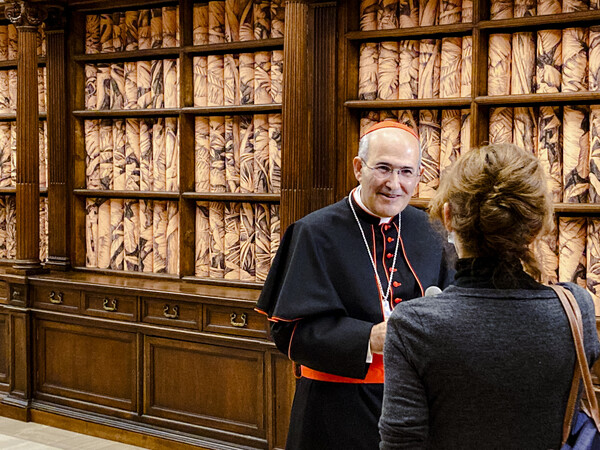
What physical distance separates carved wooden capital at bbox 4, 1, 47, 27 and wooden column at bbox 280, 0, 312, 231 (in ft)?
5.45

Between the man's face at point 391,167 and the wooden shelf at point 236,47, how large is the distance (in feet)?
5.62

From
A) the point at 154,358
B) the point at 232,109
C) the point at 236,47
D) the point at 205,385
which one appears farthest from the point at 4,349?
the point at 236,47

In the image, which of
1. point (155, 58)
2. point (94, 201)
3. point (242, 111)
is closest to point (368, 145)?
point (242, 111)

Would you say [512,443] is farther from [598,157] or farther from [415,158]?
[598,157]

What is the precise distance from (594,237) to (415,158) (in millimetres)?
1290

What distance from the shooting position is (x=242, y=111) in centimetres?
395

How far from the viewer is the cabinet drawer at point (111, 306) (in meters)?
4.18

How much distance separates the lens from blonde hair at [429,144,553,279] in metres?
1.29

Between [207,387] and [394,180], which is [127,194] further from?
[394,180]

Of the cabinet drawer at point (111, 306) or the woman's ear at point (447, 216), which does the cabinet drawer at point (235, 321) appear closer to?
the cabinet drawer at point (111, 306)

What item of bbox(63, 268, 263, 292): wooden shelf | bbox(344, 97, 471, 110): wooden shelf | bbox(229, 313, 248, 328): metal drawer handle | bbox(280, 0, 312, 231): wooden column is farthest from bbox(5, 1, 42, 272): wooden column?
bbox(344, 97, 471, 110): wooden shelf

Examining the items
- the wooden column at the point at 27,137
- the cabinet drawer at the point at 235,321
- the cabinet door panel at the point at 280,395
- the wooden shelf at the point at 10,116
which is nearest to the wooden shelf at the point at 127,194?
the wooden column at the point at 27,137

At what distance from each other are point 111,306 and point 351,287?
234 cm

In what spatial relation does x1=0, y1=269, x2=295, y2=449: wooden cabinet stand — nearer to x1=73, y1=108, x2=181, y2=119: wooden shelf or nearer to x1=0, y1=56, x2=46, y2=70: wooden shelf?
x1=73, y1=108, x2=181, y2=119: wooden shelf
